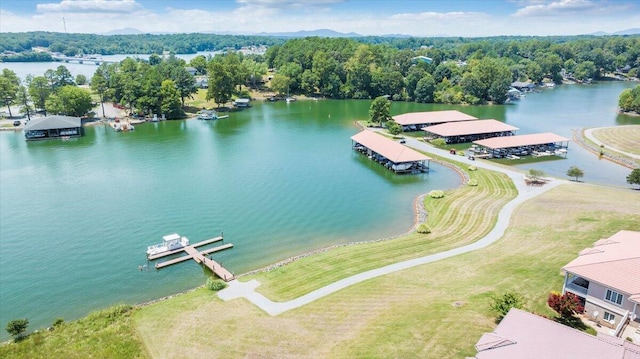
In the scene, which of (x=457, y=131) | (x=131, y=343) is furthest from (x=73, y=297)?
(x=457, y=131)

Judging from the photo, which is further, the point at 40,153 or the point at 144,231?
the point at 40,153

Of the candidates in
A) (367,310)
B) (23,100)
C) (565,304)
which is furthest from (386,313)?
(23,100)

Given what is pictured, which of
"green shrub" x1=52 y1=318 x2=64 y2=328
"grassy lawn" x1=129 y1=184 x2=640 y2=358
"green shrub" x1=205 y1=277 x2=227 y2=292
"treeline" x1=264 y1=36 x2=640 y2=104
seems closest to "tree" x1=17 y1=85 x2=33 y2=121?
"treeline" x1=264 y1=36 x2=640 y2=104

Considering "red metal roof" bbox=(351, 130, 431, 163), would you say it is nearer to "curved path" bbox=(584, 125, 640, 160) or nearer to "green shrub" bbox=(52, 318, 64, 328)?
"curved path" bbox=(584, 125, 640, 160)

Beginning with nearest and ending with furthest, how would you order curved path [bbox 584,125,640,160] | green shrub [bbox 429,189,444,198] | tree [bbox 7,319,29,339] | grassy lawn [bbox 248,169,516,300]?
tree [bbox 7,319,29,339] → grassy lawn [bbox 248,169,516,300] → green shrub [bbox 429,189,444,198] → curved path [bbox 584,125,640,160]

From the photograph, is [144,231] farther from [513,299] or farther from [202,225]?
[513,299]
